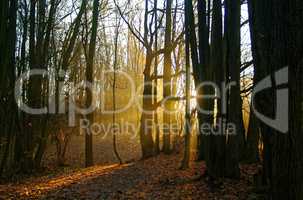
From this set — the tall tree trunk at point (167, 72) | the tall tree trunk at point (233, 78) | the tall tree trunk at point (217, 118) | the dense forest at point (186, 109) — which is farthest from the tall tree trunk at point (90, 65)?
the tall tree trunk at point (233, 78)

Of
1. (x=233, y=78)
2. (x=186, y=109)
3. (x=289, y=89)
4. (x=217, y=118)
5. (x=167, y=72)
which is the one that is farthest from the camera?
(x=167, y=72)

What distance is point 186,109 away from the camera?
12258 millimetres

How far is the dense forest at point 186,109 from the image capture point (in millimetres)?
3557

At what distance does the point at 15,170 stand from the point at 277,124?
14.3 m

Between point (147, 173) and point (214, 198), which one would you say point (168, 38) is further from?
point (214, 198)

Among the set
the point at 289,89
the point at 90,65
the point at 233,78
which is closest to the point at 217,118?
the point at 233,78

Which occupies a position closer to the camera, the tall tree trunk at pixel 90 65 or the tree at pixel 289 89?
the tree at pixel 289 89

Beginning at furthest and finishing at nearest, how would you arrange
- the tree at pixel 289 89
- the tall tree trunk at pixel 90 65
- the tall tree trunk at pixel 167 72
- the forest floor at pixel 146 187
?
the tall tree trunk at pixel 167 72 → the tall tree trunk at pixel 90 65 → the forest floor at pixel 146 187 → the tree at pixel 289 89

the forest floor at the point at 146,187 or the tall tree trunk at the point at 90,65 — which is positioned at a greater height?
the tall tree trunk at the point at 90,65

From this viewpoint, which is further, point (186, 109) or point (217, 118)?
point (186, 109)

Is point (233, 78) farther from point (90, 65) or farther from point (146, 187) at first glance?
point (90, 65)

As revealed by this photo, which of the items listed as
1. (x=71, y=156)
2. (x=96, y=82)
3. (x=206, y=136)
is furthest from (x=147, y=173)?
(x=96, y=82)

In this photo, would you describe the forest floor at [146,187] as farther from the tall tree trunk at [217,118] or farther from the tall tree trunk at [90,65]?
the tall tree trunk at [90,65]

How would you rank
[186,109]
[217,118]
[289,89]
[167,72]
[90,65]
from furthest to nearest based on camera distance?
1. [167,72]
2. [90,65]
3. [186,109]
4. [217,118]
5. [289,89]
